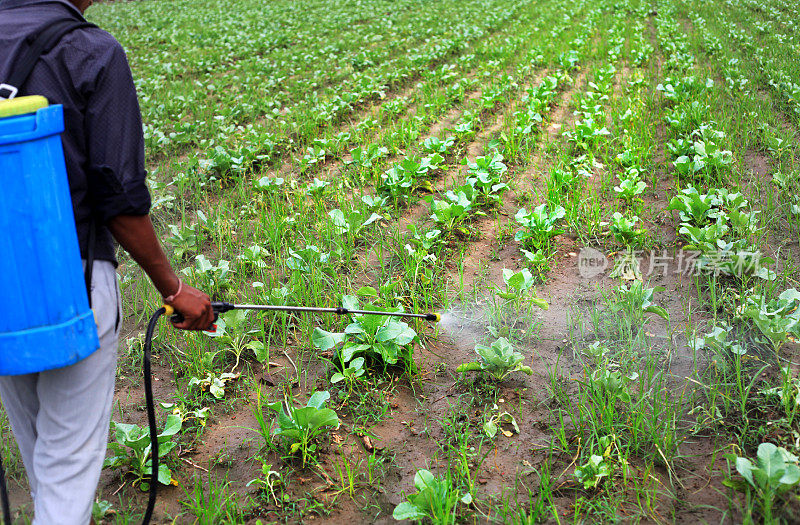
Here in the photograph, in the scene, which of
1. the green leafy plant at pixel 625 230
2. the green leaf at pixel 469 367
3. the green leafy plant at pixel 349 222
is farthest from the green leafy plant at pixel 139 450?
the green leafy plant at pixel 625 230

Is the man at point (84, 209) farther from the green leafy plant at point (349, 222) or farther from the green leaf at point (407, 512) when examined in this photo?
the green leafy plant at point (349, 222)

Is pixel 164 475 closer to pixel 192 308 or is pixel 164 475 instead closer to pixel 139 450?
pixel 139 450

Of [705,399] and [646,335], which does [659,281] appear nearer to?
[646,335]

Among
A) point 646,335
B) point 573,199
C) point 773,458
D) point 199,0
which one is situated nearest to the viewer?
point 773,458

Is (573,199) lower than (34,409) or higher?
lower

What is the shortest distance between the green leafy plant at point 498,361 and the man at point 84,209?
1.49m

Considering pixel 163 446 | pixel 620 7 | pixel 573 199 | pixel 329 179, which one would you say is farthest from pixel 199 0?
pixel 163 446

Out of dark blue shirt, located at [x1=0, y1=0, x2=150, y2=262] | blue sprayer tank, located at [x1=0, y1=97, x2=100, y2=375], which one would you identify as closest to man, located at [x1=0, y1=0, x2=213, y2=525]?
dark blue shirt, located at [x1=0, y1=0, x2=150, y2=262]

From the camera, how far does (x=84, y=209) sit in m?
1.75

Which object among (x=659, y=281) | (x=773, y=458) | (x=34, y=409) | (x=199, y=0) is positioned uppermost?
(x=34, y=409)

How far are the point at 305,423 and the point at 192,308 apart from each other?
71 centimetres

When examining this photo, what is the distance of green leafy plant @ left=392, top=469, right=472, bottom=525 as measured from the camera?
2.08 m

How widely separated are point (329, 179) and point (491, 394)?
3.18 meters

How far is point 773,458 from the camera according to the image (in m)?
2.02
